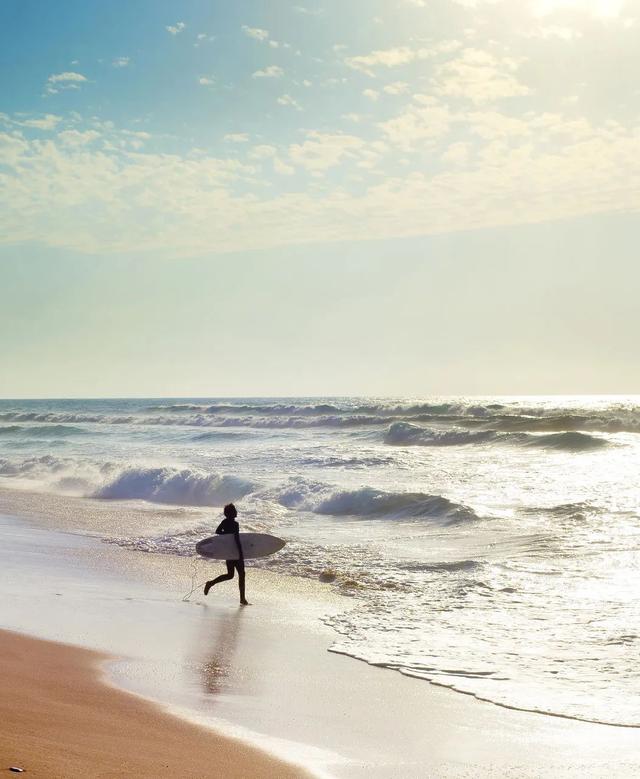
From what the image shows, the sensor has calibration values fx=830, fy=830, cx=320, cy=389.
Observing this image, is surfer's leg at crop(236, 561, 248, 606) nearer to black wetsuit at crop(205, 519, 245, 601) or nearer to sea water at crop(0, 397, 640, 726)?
black wetsuit at crop(205, 519, 245, 601)

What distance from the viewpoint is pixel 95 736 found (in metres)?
Result: 5.17

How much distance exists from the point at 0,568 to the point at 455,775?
8583 mm

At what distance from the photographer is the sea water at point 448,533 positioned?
803 cm

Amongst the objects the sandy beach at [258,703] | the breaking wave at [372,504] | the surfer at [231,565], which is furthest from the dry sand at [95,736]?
the breaking wave at [372,504]

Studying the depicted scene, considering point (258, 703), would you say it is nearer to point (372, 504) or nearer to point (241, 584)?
point (241, 584)

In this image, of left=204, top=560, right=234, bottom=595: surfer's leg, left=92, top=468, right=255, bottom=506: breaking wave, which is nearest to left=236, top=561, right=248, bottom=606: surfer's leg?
left=204, top=560, right=234, bottom=595: surfer's leg

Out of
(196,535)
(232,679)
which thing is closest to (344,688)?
(232,679)

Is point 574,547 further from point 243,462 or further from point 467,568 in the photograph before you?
point 243,462

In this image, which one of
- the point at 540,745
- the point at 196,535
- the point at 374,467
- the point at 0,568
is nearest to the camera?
the point at 540,745

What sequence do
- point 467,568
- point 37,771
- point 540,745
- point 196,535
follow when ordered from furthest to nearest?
point 196,535
point 467,568
point 540,745
point 37,771

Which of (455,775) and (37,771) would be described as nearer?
(37,771)

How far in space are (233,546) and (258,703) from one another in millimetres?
5246

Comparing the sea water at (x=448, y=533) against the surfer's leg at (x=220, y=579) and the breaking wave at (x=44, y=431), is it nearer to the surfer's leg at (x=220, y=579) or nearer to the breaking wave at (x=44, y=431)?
the surfer's leg at (x=220, y=579)

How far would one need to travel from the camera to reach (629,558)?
12.9 metres
